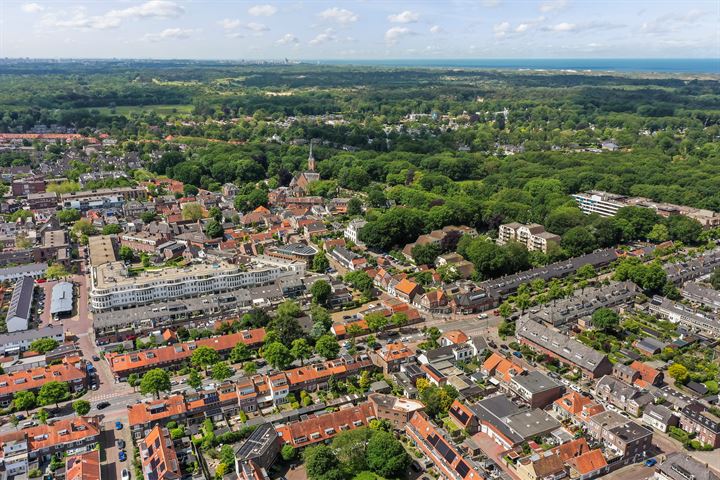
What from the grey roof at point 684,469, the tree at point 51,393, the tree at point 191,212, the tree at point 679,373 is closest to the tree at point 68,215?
the tree at point 191,212

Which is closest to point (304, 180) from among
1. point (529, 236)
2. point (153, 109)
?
point (529, 236)

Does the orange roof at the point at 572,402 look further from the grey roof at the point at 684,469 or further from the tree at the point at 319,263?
the tree at the point at 319,263

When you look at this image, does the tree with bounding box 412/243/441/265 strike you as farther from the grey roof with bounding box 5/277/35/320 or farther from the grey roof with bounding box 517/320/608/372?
the grey roof with bounding box 5/277/35/320

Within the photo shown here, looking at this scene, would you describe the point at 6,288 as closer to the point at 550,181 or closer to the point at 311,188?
the point at 311,188

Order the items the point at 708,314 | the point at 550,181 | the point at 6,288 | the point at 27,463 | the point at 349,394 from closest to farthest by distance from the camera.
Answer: the point at 27,463
the point at 349,394
the point at 708,314
the point at 6,288
the point at 550,181

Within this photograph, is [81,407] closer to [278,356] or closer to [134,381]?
[134,381]

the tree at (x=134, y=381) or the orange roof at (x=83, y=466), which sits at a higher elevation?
the orange roof at (x=83, y=466)

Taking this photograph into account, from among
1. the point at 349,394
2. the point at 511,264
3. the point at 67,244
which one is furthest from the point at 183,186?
the point at 349,394
